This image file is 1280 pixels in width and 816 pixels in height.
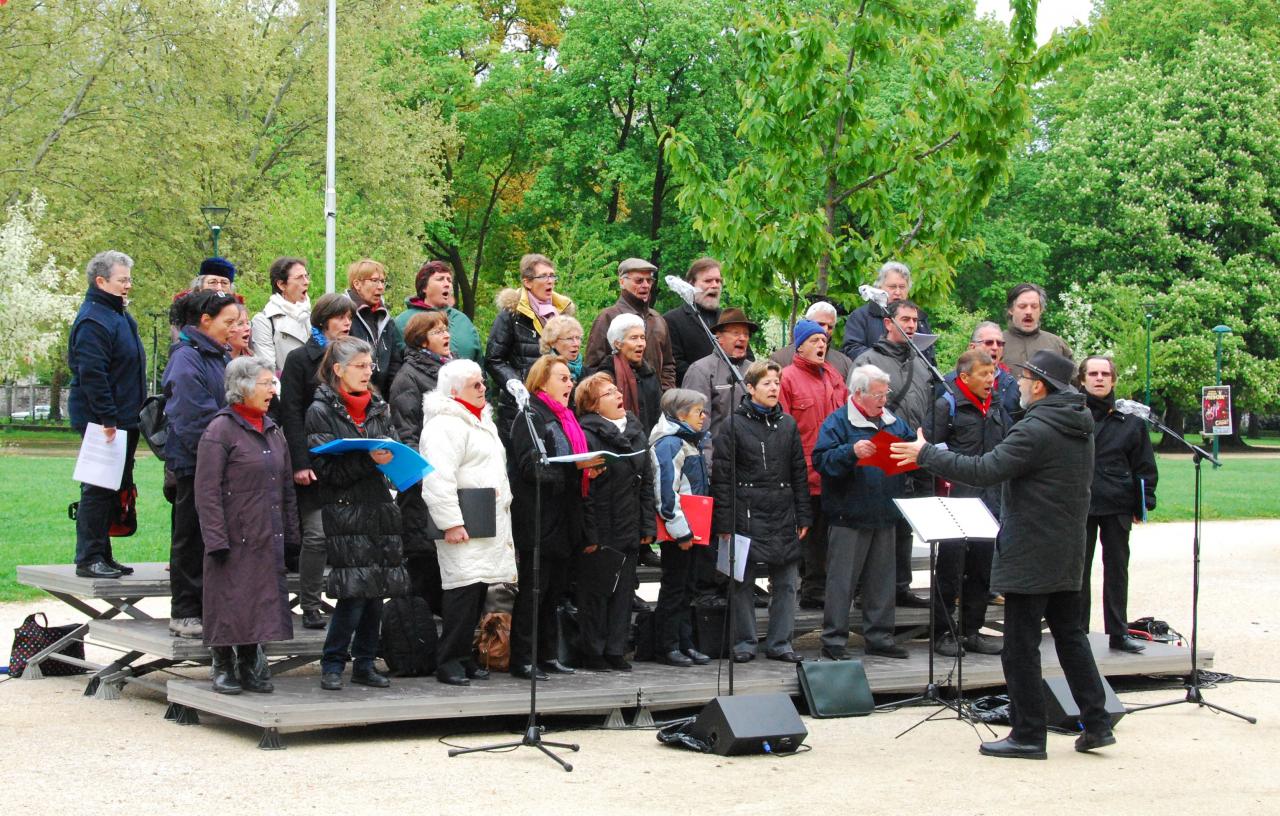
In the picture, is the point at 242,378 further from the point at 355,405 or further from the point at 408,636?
the point at 408,636

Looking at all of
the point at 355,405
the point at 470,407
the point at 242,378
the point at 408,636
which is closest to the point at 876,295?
the point at 470,407

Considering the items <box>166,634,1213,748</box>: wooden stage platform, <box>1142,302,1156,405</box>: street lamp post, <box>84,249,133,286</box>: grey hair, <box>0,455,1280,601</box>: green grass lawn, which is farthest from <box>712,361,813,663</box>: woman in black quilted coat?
<box>1142,302,1156,405</box>: street lamp post

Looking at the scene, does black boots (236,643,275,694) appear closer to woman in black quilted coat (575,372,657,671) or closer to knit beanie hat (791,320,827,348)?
woman in black quilted coat (575,372,657,671)

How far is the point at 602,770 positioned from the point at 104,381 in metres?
4.27

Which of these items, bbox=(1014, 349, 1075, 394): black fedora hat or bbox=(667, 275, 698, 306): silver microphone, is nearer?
bbox=(1014, 349, 1075, 394): black fedora hat

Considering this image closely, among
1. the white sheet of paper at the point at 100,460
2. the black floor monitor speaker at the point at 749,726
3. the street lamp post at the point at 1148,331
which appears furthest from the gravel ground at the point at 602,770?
the street lamp post at the point at 1148,331

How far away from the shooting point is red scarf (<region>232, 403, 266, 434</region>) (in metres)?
8.02

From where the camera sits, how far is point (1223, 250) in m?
46.1

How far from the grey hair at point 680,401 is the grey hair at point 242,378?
2.61 m

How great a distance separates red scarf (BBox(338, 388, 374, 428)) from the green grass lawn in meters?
6.75

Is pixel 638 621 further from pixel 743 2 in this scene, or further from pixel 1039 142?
pixel 1039 142

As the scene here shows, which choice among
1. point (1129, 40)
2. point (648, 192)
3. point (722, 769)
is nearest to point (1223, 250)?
point (1129, 40)

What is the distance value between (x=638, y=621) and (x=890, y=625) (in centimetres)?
176

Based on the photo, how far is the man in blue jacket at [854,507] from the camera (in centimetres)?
944
